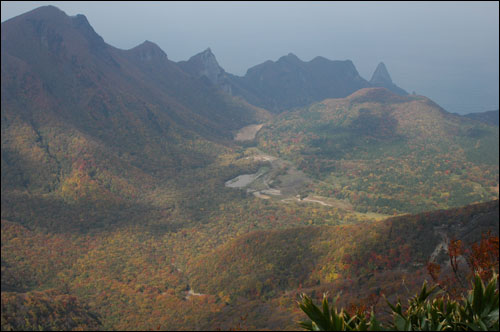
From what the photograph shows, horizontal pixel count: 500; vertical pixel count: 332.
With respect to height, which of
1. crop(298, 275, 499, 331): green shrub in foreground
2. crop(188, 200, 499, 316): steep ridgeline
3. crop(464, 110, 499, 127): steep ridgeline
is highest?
crop(464, 110, 499, 127): steep ridgeline

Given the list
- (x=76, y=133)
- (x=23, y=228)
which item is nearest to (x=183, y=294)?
(x=23, y=228)

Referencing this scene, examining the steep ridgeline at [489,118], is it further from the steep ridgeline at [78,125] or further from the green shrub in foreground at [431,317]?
the green shrub in foreground at [431,317]

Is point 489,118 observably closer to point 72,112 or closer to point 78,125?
point 78,125

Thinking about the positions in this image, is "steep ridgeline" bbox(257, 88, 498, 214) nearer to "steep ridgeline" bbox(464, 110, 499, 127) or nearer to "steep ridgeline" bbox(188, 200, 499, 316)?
"steep ridgeline" bbox(464, 110, 499, 127)

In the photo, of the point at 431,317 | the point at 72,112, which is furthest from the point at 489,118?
the point at 431,317

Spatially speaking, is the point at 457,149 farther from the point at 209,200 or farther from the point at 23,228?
the point at 23,228

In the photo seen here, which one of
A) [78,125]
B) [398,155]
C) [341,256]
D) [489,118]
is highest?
[78,125]

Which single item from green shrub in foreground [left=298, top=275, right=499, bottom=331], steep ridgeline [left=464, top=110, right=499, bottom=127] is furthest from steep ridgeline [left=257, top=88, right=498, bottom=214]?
green shrub in foreground [left=298, top=275, right=499, bottom=331]
